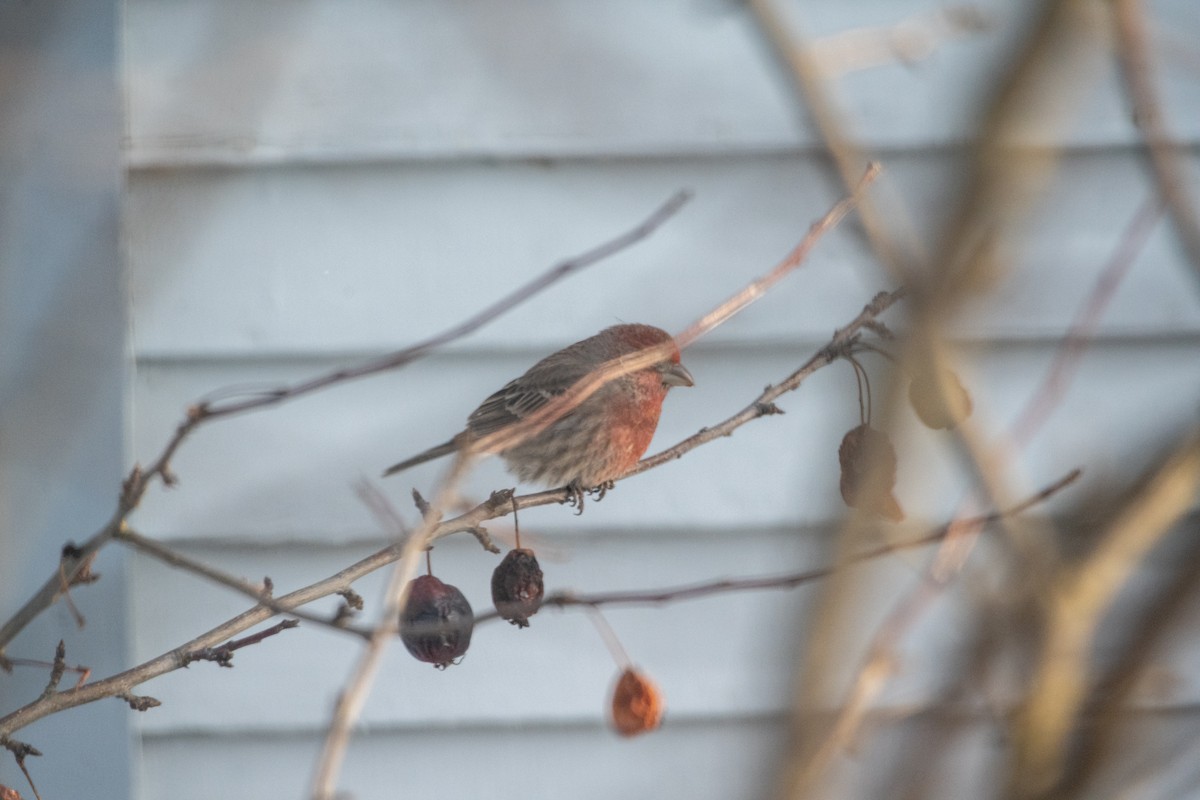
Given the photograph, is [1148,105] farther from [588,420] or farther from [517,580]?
[588,420]

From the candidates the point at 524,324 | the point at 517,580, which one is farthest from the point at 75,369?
the point at 517,580

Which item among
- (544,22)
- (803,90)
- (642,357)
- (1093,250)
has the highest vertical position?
(544,22)

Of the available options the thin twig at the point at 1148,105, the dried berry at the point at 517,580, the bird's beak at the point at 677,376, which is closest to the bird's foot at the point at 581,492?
the bird's beak at the point at 677,376

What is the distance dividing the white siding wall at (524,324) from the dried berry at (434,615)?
105cm

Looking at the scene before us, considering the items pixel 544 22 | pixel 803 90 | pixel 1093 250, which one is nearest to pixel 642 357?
pixel 803 90

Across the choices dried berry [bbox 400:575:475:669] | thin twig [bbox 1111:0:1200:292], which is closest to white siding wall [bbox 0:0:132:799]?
dried berry [bbox 400:575:475:669]

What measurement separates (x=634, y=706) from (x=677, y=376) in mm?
1224

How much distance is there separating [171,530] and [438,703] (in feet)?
2.53

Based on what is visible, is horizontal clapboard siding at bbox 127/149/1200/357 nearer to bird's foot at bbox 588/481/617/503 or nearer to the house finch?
the house finch

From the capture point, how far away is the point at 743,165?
9.20 ft

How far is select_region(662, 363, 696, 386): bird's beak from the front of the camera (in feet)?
8.95

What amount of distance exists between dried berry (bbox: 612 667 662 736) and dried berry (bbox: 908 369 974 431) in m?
0.59

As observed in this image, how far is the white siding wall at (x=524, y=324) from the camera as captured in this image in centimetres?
271

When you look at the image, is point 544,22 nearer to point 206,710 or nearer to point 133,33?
point 133,33
